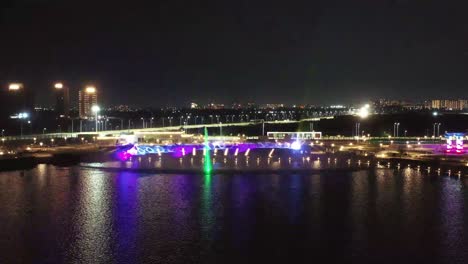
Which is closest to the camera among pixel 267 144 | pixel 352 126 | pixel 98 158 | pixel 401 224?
pixel 401 224

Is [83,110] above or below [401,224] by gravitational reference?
above

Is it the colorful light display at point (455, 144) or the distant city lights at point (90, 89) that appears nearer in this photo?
the colorful light display at point (455, 144)

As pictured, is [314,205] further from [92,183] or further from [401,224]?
[92,183]

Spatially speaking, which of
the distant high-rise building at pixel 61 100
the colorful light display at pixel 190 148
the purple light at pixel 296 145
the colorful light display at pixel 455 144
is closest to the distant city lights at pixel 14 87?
the distant high-rise building at pixel 61 100

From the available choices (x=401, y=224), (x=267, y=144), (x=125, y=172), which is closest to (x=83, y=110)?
(x=267, y=144)

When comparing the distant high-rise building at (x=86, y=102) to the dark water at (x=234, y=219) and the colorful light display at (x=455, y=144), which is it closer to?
the colorful light display at (x=455, y=144)

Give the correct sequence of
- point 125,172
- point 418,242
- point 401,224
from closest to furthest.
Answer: point 418,242, point 401,224, point 125,172
